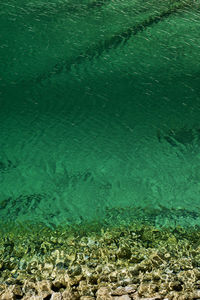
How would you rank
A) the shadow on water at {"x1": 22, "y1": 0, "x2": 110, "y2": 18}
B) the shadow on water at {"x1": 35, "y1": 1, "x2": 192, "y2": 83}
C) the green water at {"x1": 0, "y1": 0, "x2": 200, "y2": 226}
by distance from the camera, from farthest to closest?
the shadow on water at {"x1": 22, "y1": 0, "x2": 110, "y2": 18}, the shadow on water at {"x1": 35, "y1": 1, "x2": 192, "y2": 83}, the green water at {"x1": 0, "y1": 0, "x2": 200, "y2": 226}

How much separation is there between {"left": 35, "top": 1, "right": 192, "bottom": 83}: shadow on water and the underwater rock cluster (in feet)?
12.0

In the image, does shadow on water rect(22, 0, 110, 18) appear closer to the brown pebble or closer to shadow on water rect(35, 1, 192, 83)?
shadow on water rect(35, 1, 192, 83)

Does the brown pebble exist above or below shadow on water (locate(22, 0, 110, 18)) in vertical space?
below

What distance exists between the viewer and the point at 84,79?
23.7 ft

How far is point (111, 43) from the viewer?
27.5 feet

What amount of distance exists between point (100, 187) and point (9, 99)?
239 centimetres

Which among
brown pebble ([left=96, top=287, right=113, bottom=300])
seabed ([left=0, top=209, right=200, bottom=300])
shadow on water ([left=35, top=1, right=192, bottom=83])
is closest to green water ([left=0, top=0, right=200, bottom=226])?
shadow on water ([left=35, top=1, right=192, bottom=83])

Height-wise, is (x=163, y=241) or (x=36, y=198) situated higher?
(x=163, y=241)

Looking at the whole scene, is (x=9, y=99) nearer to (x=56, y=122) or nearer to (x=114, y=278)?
(x=56, y=122)

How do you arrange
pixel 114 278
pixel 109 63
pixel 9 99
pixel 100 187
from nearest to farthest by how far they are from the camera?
pixel 114 278 → pixel 100 187 → pixel 9 99 → pixel 109 63

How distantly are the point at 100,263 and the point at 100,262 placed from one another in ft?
0.05

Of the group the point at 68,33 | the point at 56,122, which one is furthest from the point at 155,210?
the point at 68,33

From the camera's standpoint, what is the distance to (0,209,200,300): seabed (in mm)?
3518

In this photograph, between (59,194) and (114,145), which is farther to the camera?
(114,145)
